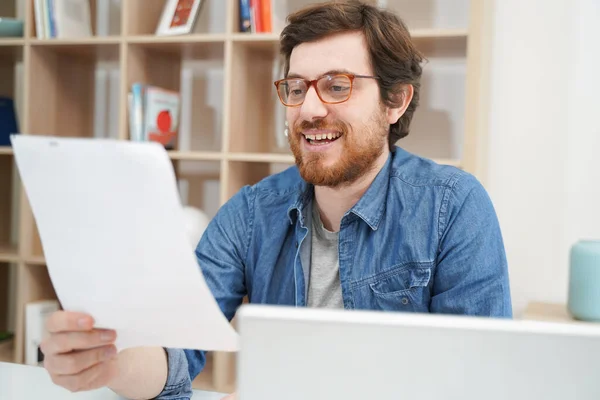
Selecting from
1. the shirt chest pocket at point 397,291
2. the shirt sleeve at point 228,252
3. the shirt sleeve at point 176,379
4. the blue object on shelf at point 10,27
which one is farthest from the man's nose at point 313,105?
the blue object on shelf at point 10,27

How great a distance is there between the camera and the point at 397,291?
4.04 ft

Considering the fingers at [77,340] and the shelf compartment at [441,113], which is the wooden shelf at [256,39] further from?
the fingers at [77,340]

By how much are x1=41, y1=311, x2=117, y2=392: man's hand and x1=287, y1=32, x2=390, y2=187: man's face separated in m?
0.62

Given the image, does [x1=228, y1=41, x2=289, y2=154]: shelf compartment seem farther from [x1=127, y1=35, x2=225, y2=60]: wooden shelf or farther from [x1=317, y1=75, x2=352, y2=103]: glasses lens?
[x1=317, y1=75, x2=352, y2=103]: glasses lens

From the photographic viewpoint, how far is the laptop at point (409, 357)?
17.8 inches

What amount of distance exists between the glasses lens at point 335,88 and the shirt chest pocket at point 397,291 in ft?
1.30

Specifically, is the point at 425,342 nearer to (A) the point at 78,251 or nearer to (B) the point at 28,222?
(A) the point at 78,251

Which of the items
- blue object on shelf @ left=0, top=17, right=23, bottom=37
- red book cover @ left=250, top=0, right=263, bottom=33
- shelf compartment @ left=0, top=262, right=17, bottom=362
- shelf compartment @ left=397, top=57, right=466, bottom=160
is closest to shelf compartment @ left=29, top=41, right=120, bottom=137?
blue object on shelf @ left=0, top=17, right=23, bottom=37

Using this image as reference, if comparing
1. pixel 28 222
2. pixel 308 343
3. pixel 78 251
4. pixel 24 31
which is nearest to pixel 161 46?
pixel 24 31

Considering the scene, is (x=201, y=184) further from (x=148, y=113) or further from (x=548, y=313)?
(x=548, y=313)

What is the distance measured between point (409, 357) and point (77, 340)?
509mm

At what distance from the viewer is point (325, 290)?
51.2 inches

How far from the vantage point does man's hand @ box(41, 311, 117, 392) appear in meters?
0.76

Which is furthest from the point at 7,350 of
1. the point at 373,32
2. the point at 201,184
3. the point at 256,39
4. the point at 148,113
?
the point at 373,32
